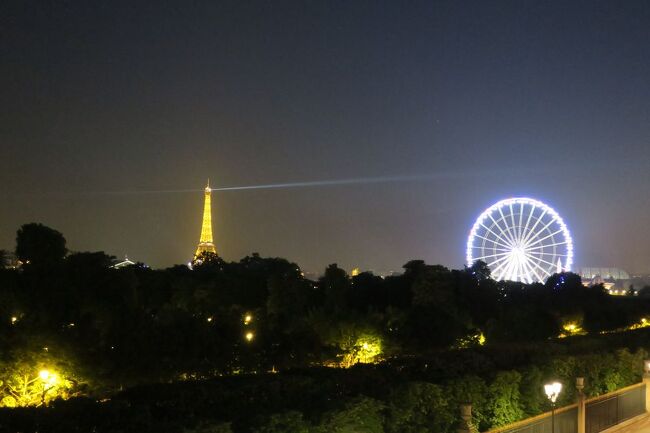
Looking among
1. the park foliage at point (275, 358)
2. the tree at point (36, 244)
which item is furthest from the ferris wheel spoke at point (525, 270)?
the tree at point (36, 244)

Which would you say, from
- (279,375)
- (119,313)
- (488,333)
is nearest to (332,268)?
(488,333)

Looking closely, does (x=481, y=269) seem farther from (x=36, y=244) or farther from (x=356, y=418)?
(x=356, y=418)

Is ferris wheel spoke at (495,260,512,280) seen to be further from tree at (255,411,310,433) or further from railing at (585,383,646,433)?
tree at (255,411,310,433)

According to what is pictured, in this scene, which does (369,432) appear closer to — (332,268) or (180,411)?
(180,411)

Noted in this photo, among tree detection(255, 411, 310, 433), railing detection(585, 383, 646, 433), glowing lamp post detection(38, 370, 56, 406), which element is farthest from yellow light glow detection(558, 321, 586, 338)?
tree detection(255, 411, 310, 433)

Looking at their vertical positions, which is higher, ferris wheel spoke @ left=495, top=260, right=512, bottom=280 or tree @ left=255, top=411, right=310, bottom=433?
ferris wheel spoke @ left=495, top=260, right=512, bottom=280

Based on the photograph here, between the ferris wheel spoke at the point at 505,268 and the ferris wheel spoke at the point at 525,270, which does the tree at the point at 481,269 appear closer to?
the ferris wheel spoke at the point at 505,268

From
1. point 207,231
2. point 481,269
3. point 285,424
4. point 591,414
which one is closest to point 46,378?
point 285,424

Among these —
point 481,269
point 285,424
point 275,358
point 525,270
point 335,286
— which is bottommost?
point 275,358
